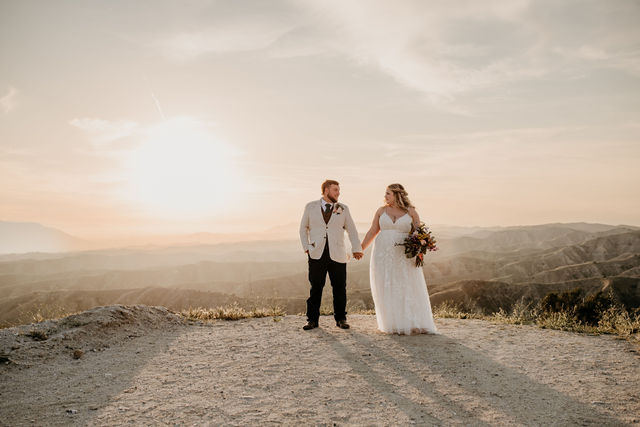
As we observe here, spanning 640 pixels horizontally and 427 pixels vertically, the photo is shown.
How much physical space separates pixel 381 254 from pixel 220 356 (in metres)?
3.14

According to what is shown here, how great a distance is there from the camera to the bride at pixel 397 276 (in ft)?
22.8

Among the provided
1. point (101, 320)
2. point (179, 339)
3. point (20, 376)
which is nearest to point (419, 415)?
point (179, 339)

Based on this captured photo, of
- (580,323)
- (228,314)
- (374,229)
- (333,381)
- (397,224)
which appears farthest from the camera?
(228,314)

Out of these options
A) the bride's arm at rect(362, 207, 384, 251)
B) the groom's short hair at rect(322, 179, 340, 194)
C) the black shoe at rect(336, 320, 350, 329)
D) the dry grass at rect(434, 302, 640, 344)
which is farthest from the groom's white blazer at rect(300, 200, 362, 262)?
the dry grass at rect(434, 302, 640, 344)

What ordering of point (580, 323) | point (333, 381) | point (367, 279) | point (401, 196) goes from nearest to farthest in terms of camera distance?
point (333, 381) → point (401, 196) → point (580, 323) → point (367, 279)

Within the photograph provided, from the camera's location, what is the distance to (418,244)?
272 inches

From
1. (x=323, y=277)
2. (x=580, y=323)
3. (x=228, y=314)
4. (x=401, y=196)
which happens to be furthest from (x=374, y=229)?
(x=580, y=323)

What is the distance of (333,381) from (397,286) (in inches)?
99.8

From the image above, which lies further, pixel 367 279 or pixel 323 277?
pixel 367 279

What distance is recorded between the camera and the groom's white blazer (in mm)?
7211

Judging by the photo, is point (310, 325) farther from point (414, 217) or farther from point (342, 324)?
point (414, 217)

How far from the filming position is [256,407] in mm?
4230

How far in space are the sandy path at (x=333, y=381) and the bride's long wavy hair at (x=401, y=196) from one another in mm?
2254

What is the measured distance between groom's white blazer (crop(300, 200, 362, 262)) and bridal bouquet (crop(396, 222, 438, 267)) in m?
0.91
